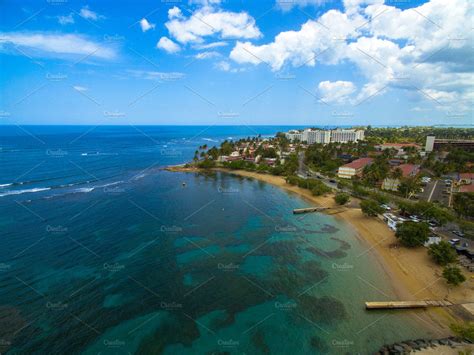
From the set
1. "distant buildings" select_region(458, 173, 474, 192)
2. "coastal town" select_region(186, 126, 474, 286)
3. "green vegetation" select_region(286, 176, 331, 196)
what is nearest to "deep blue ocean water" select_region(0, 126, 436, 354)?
"coastal town" select_region(186, 126, 474, 286)

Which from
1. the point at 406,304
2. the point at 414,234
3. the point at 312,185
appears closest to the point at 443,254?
the point at 414,234

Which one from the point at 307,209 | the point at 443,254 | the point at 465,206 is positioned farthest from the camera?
the point at 307,209

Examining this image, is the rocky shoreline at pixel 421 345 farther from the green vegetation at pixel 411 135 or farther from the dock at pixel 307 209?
the green vegetation at pixel 411 135

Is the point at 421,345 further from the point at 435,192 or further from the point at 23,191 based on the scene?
the point at 23,191

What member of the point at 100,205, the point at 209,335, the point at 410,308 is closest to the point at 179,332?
the point at 209,335

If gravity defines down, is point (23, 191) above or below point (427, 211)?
below

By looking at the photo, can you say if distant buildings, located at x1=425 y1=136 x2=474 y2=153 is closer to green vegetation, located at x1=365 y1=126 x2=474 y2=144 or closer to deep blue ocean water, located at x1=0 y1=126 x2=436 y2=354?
green vegetation, located at x1=365 y1=126 x2=474 y2=144
